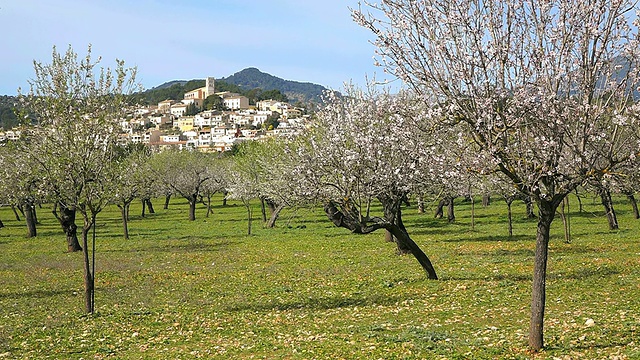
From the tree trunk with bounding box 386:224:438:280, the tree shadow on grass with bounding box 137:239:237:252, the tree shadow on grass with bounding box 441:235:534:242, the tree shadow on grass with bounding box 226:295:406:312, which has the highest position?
the tree trunk with bounding box 386:224:438:280

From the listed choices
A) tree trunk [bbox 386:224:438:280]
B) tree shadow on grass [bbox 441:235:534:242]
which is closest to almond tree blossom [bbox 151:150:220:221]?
tree shadow on grass [bbox 441:235:534:242]

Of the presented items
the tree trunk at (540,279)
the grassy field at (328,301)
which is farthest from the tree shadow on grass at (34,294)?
the tree trunk at (540,279)

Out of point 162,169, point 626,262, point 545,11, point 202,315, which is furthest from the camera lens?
point 162,169

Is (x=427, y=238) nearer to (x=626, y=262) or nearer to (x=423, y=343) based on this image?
(x=626, y=262)

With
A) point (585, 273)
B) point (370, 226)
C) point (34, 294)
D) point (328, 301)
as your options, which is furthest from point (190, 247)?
point (585, 273)

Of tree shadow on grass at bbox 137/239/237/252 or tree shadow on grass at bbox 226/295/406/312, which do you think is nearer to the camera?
tree shadow on grass at bbox 226/295/406/312

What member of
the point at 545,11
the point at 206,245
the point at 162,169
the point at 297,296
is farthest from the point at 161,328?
the point at 162,169

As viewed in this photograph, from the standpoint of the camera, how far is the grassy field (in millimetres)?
12188

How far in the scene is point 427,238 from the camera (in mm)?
37312

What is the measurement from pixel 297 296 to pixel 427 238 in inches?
748

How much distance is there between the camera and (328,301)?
1852 centimetres

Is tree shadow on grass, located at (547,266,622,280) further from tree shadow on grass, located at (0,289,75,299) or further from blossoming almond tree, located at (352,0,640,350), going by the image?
tree shadow on grass, located at (0,289,75,299)

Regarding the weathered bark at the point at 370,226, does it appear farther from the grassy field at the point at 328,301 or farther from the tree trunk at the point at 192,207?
the tree trunk at the point at 192,207

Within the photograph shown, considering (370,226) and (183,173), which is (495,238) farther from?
(183,173)
